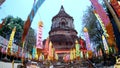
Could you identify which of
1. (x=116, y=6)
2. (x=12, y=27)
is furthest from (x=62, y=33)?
(x=116, y=6)

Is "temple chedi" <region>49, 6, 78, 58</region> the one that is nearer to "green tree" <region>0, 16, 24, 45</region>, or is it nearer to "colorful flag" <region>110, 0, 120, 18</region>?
"green tree" <region>0, 16, 24, 45</region>

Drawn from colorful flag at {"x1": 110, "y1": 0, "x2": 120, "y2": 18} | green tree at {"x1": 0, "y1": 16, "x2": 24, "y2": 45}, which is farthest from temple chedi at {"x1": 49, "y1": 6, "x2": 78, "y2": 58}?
colorful flag at {"x1": 110, "y1": 0, "x2": 120, "y2": 18}

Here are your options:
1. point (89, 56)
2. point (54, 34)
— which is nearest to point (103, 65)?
→ point (89, 56)

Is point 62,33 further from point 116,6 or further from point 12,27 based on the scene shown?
point 116,6

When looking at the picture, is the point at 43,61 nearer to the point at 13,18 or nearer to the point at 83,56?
the point at 83,56

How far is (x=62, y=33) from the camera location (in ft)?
163

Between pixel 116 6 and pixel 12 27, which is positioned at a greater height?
pixel 12 27

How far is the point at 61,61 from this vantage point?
3500 cm

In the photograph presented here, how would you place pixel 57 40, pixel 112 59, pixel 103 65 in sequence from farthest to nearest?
pixel 57 40 → pixel 103 65 → pixel 112 59

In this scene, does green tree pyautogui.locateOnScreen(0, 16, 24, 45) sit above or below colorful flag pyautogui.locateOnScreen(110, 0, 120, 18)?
above

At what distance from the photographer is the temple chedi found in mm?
47097

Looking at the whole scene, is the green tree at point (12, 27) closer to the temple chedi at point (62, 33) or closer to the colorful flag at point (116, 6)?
the temple chedi at point (62, 33)

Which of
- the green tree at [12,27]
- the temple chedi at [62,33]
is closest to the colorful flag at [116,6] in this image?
the green tree at [12,27]

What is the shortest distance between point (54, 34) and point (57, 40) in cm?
221
